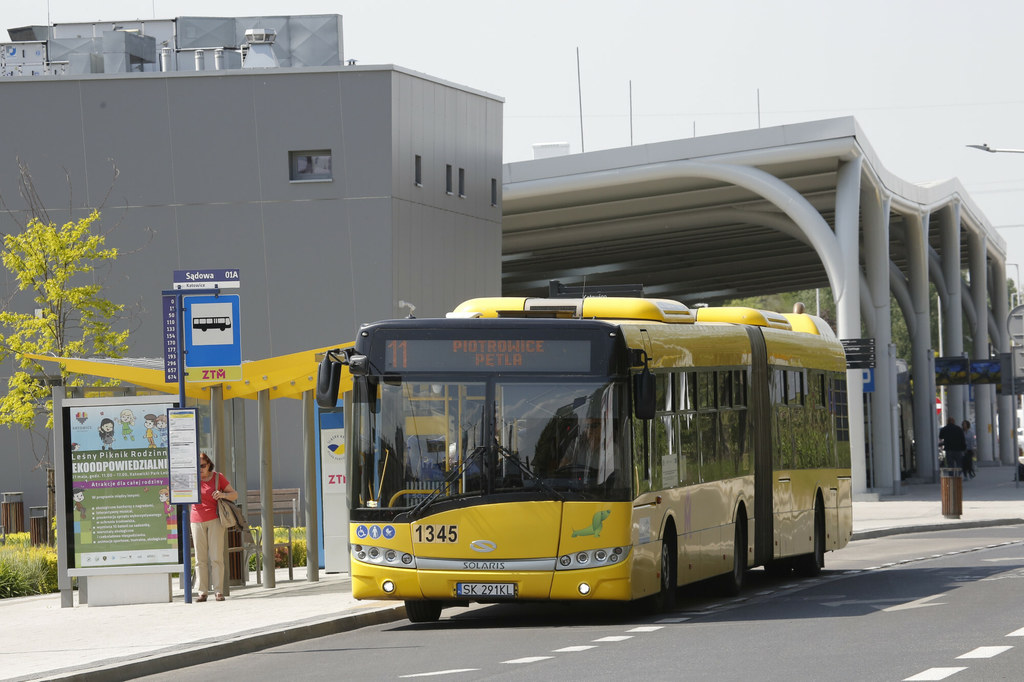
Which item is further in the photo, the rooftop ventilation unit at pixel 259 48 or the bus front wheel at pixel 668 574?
the rooftop ventilation unit at pixel 259 48

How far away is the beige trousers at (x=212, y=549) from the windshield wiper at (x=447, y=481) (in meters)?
4.21

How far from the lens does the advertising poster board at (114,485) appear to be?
59.2 ft

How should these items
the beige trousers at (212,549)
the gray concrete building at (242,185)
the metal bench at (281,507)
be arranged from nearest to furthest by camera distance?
the beige trousers at (212,549) < the metal bench at (281,507) < the gray concrete building at (242,185)

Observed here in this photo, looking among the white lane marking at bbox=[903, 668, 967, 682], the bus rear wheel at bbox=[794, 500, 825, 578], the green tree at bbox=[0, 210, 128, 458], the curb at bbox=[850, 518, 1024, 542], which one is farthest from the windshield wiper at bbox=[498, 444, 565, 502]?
the curb at bbox=[850, 518, 1024, 542]

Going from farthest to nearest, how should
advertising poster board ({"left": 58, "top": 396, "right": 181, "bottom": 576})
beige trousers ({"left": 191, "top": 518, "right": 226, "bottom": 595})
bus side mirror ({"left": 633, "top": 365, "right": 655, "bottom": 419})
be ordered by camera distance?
beige trousers ({"left": 191, "top": 518, "right": 226, "bottom": 595})
advertising poster board ({"left": 58, "top": 396, "right": 181, "bottom": 576})
bus side mirror ({"left": 633, "top": 365, "right": 655, "bottom": 419})

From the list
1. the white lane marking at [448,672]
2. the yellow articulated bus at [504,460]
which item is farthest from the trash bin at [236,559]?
the white lane marking at [448,672]

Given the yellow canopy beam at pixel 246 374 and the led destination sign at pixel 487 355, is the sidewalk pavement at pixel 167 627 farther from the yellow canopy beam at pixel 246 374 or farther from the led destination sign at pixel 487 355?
the led destination sign at pixel 487 355

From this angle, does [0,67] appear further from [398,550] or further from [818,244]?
[398,550]

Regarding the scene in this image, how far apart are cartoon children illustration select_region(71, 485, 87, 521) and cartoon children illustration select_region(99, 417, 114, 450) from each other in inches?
18.9

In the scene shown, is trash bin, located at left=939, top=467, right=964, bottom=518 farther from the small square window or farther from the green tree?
the green tree

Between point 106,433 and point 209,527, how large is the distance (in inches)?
57.7

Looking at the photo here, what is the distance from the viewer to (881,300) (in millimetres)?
44094

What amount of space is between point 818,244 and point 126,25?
691 inches

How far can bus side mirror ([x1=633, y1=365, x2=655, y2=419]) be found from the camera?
15.1m
